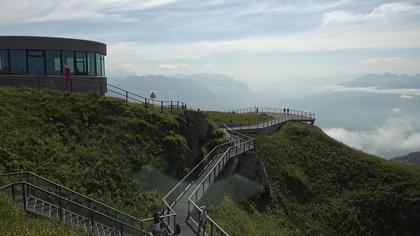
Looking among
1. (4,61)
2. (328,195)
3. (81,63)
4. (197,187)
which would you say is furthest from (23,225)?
(328,195)

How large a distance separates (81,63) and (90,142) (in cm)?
1335

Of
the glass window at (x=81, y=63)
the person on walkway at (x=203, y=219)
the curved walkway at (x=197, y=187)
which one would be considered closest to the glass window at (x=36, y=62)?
the glass window at (x=81, y=63)

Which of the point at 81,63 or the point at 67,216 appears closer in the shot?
the point at 67,216

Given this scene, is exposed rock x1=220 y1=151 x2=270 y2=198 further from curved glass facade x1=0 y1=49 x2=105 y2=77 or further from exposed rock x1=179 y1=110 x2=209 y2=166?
curved glass facade x1=0 y1=49 x2=105 y2=77

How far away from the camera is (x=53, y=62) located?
114ft

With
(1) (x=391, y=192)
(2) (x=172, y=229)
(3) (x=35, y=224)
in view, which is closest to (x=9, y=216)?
(3) (x=35, y=224)

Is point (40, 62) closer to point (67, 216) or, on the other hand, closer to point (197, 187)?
point (197, 187)

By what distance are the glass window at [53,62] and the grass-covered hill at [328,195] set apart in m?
18.1

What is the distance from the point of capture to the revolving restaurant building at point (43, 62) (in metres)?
33.6

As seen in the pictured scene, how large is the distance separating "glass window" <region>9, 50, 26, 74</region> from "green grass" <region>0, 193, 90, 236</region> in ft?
73.6

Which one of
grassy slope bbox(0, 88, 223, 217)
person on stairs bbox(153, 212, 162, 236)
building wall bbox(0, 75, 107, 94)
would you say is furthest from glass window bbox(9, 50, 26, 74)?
person on stairs bbox(153, 212, 162, 236)

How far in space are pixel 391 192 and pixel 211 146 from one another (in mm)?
17670

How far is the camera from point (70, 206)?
1661 cm

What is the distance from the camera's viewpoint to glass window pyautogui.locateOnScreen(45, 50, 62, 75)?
34656 mm
